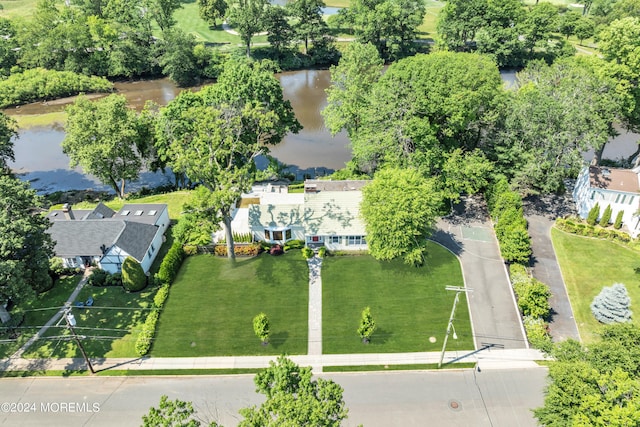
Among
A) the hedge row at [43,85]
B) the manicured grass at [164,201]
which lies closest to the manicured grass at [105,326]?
the manicured grass at [164,201]

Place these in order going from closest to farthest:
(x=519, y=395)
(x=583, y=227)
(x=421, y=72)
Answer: (x=519, y=395), (x=583, y=227), (x=421, y=72)

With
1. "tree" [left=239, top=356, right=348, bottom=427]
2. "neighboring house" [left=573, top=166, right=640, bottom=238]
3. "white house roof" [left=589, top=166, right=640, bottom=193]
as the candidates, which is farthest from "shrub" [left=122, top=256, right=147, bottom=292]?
"white house roof" [left=589, top=166, right=640, bottom=193]

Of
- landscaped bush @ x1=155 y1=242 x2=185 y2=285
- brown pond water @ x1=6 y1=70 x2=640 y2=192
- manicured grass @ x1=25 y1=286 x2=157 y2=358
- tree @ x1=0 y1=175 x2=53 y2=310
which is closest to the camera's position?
tree @ x1=0 y1=175 x2=53 y2=310

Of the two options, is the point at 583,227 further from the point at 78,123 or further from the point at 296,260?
the point at 78,123

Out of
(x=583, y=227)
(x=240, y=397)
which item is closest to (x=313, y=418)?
(x=240, y=397)

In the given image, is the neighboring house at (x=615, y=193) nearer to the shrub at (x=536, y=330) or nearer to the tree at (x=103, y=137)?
the shrub at (x=536, y=330)

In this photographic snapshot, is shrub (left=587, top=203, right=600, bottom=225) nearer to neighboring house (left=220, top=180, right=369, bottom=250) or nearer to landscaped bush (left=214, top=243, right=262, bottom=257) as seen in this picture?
neighboring house (left=220, top=180, right=369, bottom=250)
